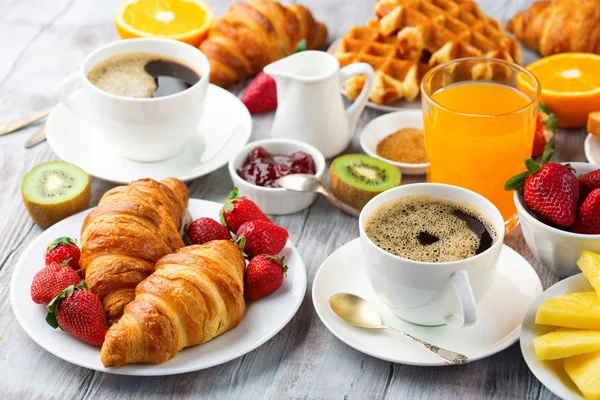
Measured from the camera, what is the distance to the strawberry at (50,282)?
68.0 inches

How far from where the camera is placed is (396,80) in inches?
105

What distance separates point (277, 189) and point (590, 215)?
81 cm

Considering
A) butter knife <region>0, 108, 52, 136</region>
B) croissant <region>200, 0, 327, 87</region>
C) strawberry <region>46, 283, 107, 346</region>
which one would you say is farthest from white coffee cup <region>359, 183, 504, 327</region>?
butter knife <region>0, 108, 52, 136</region>

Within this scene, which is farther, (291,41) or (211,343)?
(291,41)

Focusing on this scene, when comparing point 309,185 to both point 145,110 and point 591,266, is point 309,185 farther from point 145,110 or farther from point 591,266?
point 591,266

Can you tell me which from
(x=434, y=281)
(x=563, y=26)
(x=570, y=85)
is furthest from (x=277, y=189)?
(x=563, y=26)

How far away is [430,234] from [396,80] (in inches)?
41.5

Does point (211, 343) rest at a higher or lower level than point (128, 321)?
lower

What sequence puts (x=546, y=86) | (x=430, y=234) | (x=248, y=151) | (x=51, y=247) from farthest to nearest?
1. (x=546, y=86)
2. (x=248, y=151)
3. (x=51, y=247)
4. (x=430, y=234)

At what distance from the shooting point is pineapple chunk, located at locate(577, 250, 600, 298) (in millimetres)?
1652

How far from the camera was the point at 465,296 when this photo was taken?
157 cm

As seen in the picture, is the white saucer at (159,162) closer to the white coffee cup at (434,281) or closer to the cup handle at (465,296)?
the white coffee cup at (434,281)

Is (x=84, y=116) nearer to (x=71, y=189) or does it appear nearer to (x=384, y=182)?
(x=71, y=189)

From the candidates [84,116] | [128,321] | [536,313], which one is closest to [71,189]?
[84,116]
